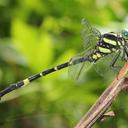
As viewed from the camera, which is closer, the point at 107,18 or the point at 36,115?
the point at 36,115

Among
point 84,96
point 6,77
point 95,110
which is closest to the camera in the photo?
point 95,110

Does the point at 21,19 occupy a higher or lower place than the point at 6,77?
higher

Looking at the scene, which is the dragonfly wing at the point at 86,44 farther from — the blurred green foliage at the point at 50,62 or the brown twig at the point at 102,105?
the brown twig at the point at 102,105

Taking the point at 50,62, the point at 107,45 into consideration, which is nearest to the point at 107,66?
the point at 107,45

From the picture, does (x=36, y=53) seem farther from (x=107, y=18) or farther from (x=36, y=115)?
(x=107, y=18)

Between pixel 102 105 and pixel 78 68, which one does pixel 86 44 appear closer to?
pixel 78 68

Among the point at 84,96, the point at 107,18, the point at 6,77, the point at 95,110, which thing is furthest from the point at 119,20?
the point at 95,110
